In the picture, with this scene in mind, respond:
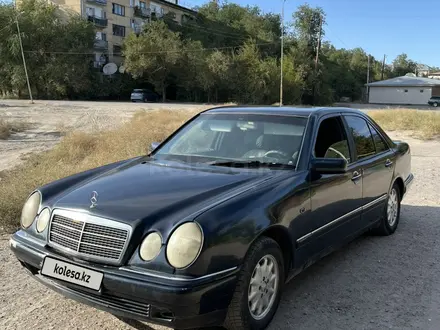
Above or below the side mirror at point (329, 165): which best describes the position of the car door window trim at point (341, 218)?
below

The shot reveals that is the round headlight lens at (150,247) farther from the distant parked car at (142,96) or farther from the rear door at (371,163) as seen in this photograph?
the distant parked car at (142,96)

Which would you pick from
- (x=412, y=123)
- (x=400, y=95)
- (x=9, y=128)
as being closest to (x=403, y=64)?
(x=400, y=95)

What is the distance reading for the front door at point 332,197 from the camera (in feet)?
11.7

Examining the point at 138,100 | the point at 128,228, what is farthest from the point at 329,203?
the point at 138,100

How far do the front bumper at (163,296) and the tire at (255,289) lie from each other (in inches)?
3.2

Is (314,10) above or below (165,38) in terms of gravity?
above

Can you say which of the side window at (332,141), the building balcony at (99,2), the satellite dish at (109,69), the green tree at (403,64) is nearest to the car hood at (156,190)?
the side window at (332,141)

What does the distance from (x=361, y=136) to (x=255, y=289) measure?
2456 mm

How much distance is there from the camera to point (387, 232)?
5.29 meters

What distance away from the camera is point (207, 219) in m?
2.64

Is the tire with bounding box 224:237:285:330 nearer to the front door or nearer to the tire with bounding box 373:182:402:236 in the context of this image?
the front door

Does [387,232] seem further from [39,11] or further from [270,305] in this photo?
[39,11]

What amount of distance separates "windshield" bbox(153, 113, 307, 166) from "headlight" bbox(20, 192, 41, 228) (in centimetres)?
120

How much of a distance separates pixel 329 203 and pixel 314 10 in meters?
64.9
